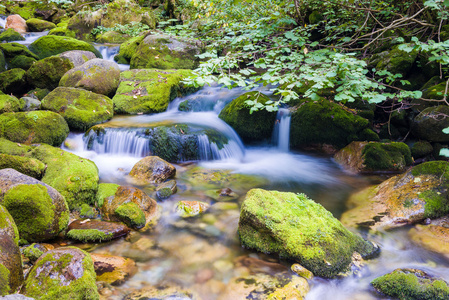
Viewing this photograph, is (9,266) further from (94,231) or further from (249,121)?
(249,121)

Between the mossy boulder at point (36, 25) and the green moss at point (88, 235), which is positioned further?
the mossy boulder at point (36, 25)

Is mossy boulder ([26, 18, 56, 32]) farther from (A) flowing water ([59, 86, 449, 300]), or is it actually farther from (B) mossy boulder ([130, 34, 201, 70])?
(A) flowing water ([59, 86, 449, 300])

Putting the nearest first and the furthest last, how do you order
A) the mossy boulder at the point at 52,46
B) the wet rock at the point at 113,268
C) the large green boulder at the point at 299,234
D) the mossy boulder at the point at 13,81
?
the wet rock at the point at 113,268
the large green boulder at the point at 299,234
the mossy boulder at the point at 13,81
the mossy boulder at the point at 52,46

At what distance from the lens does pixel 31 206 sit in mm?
3436

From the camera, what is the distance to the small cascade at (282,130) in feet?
25.4

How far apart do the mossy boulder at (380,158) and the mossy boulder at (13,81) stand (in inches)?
400

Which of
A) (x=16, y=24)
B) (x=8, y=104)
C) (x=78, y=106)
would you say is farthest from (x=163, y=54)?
(x=16, y=24)

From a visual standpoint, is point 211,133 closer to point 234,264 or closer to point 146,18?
point 234,264

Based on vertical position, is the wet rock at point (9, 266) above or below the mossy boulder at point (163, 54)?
below

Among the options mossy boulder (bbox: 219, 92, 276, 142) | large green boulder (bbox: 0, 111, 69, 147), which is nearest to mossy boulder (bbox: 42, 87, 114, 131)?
large green boulder (bbox: 0, 111, 69, 147)

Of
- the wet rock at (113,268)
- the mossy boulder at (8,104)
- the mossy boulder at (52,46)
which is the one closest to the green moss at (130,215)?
the wet rock at (113,268)

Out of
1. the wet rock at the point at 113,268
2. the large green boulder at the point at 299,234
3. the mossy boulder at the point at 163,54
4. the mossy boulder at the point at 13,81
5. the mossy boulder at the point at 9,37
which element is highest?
the mossy boulder at the point at 9,37

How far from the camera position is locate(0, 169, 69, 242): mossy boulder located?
3.37 metres

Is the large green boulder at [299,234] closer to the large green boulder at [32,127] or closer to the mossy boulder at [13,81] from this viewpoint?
the large green boulder at [32,127]
